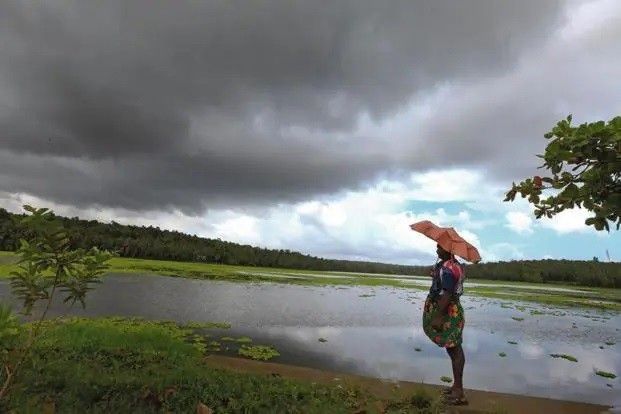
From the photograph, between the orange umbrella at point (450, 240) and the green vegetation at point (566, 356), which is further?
the green vegetation at point (566, 356)

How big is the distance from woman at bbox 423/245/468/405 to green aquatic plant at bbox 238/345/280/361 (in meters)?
5.32

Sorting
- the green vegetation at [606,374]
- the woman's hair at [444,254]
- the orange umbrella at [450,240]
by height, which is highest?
the orange umbrella at [450,240]

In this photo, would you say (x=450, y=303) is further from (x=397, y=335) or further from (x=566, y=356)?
(x=397, y=335)

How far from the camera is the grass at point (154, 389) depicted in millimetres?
6254

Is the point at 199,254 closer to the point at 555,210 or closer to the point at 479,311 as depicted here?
the point at 479,311

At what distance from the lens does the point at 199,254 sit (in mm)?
100562

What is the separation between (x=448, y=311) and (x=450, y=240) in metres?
1.32

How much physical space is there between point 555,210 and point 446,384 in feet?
18.4

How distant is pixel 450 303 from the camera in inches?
311

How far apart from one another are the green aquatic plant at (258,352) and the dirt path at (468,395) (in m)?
1.42

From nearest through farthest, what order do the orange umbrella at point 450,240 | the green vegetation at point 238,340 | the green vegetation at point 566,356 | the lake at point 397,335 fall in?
the orange umbrella at point 450,240, the lake at point 397,335, the green vegetation at point 238,340, the green vegetation at point 566,356

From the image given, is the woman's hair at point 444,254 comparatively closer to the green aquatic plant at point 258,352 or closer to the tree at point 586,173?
the tree at point 586,173

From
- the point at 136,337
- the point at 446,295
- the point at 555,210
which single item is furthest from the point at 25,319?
the point at 555,210

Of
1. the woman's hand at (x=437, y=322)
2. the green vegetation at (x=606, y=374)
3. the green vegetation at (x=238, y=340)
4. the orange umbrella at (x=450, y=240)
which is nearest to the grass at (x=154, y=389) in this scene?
the woman's hand at (x=437, y=322)
